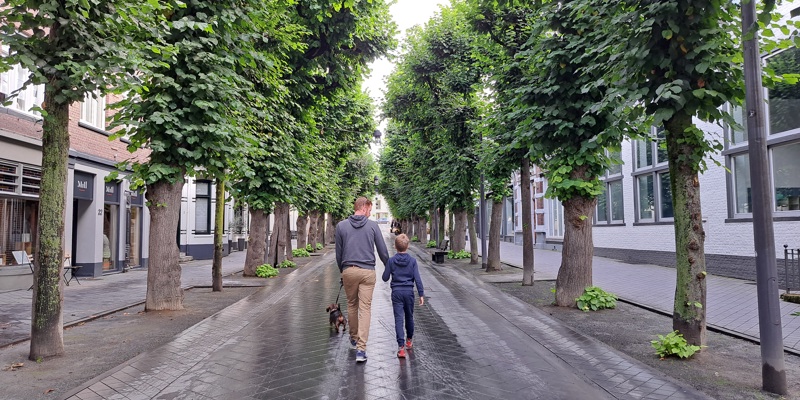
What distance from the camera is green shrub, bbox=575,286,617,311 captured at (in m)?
9.61

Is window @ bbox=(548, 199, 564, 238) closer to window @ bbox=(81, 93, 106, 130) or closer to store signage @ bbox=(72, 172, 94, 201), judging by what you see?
window @ bbox=(81, 93, 106, 130)

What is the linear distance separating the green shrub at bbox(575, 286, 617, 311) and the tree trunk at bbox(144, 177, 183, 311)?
7.92 meters

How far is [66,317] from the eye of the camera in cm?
900

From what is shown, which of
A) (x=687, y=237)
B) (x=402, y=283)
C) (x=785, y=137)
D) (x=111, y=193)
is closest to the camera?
(x=687, y=237)

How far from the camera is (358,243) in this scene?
629 centimetres

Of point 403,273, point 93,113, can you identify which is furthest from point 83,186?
point 403,273

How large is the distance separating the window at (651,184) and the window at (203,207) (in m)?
22.0

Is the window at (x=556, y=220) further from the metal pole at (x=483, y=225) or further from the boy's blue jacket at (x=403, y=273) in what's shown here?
the boy's blue jacket at (x=403, y=273)

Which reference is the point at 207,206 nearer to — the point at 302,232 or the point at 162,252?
the point at 302,232

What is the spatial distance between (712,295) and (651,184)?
9990mm

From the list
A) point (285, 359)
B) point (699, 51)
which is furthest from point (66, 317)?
point (699, 51)

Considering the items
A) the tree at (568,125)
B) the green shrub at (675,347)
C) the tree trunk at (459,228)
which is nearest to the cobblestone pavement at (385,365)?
the green shrub at (675,347)

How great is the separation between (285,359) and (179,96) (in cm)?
533

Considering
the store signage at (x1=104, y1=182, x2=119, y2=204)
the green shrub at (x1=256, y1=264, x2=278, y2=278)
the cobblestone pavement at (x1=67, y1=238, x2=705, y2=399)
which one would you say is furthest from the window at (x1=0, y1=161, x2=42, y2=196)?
the cobblestone pavement at (x1=67, y1=238, x2=705, y2=399)
